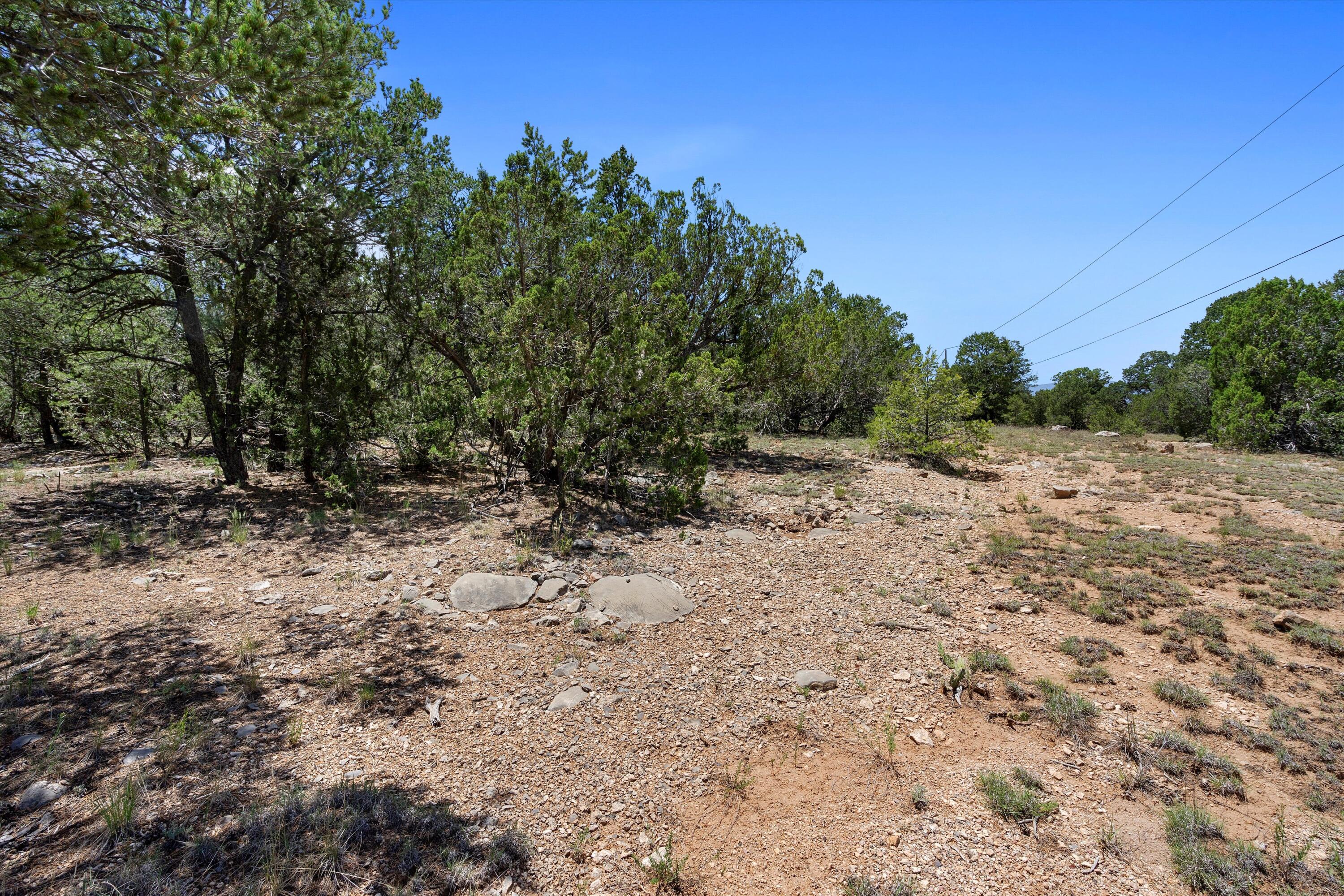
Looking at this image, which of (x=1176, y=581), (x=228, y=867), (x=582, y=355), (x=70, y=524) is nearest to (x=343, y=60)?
(x=582, y=355)

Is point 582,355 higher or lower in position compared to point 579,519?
higher

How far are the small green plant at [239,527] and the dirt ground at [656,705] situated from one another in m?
0.09

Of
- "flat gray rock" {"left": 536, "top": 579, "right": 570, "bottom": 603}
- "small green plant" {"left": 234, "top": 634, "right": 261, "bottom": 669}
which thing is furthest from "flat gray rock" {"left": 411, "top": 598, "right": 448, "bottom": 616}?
"small green plant" {"left": 234, "top": 634, "right": 261, "bottom": 669}

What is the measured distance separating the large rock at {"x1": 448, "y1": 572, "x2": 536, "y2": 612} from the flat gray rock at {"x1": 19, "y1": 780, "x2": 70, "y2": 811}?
9.46 feet

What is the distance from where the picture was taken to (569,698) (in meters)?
4.39

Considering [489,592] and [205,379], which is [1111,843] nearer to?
[489,592]

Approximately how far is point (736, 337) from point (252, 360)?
393 inches

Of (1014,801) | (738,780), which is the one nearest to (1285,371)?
(1014,801)

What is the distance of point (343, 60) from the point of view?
4477mm

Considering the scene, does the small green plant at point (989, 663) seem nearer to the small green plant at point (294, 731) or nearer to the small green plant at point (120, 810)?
the small green plant at point (294, 731)

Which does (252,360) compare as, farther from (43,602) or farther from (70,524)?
(43,602)

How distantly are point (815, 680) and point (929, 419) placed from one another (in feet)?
38.0

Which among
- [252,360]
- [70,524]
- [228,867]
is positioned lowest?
[228,867]

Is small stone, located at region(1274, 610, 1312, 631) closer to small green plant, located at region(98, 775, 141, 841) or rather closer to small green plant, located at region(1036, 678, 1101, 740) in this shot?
small green plant, located at region(1036, 678, 1101, 740)
